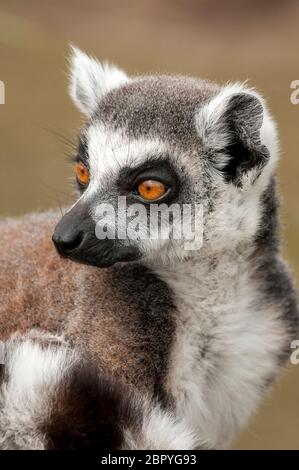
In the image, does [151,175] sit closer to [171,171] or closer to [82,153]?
[171,171]

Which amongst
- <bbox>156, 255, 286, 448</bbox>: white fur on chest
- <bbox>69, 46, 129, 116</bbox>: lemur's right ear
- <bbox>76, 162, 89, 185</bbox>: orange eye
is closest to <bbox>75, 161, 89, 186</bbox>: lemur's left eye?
<bbox>76, 162, 89, 185</bbox>: orange eye

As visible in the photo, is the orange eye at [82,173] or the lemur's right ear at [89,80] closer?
the orange eye at [82,173]

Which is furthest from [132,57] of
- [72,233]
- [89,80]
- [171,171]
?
[72,233]

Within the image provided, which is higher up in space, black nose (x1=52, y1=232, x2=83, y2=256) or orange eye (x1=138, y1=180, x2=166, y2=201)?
orange eye (x1=138, y1=180, x2=166, y2=201)

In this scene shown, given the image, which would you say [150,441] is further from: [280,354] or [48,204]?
[48,204]

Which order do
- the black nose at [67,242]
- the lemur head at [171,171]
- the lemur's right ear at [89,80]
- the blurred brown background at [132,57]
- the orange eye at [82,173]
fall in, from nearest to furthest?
the black nose at [67,242] < the lemur head at [171,171] < the orange eye at [82,173] < the lemur's right ear at [89,80] < the blurred brown background at [132,57]

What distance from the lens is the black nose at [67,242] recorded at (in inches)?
97.4

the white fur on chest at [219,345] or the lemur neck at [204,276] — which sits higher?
the lemur neck at [204,276]

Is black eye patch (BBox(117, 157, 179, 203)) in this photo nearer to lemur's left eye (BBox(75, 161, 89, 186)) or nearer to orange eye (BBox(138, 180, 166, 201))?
orange eye (BBox(138, 180, 166, 201))

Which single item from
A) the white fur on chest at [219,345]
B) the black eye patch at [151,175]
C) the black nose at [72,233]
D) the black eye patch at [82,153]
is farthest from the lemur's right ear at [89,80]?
the white fur on chest at [219,345]

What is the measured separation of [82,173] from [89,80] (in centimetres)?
42

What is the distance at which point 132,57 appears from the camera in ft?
27.9

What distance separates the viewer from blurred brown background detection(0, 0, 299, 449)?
6.66 meters

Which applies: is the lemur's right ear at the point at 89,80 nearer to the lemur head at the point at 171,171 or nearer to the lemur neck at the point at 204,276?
the lemur head at the point at 171,171
